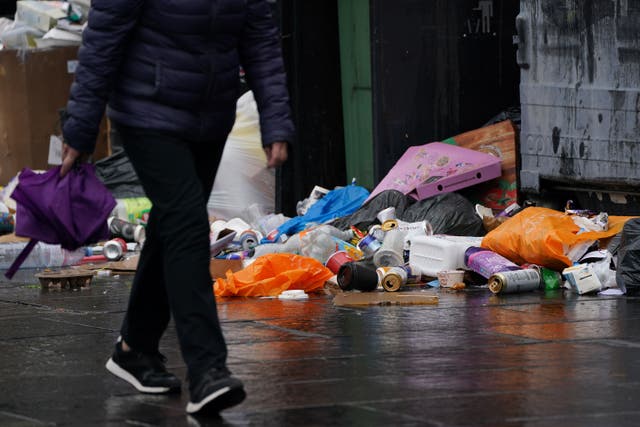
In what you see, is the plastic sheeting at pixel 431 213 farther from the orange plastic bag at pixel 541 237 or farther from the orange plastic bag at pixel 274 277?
the orange plastic bag at pixel 274 277

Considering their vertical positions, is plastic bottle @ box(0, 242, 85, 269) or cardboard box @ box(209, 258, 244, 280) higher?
cardboard box @ box(209, 258, 244, 280)

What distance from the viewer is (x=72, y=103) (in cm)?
436

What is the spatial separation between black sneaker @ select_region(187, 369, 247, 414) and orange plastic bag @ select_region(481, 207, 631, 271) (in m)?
4.05

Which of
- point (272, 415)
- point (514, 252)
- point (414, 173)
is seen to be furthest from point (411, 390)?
point (414, 173)

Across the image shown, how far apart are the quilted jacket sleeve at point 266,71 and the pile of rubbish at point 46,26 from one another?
35.1 feet

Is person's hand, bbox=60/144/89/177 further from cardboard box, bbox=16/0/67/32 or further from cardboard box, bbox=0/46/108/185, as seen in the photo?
cardboard box, bbox=16/0/67/32

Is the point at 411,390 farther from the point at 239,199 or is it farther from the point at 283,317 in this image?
the point at 239,199

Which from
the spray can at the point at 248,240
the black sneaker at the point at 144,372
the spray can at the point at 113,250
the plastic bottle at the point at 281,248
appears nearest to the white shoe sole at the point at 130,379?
the black sneaker at the point at 144,372

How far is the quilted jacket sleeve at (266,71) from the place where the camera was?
4551mm

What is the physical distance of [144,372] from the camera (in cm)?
463

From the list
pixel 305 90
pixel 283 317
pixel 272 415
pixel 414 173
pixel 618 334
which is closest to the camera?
pixel 272 415

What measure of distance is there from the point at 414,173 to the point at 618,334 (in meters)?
4.41

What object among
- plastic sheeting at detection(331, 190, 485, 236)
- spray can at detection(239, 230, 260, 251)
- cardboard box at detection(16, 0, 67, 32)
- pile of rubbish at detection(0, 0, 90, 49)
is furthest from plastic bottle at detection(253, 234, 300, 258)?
cardboard box at detection(16, 0, 67, 32)

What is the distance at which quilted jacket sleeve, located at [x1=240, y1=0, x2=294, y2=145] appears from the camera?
179 inches
